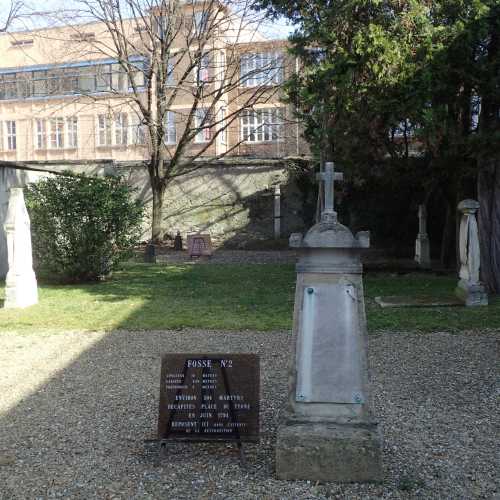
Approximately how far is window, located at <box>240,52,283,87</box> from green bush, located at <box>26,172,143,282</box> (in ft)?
29.2

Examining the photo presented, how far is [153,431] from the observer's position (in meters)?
4.03

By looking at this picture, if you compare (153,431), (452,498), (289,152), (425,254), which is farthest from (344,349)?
(289,152)

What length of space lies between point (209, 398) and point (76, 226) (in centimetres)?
896

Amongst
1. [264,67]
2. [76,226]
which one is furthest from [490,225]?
[264,67]

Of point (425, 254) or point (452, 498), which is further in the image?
point (425, 254)

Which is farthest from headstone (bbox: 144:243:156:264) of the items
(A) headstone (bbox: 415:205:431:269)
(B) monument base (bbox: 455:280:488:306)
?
(B) monument base (bbox: 455:280:488:306)

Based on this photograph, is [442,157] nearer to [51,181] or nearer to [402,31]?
[402,31]

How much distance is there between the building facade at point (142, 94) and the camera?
18.7 metres

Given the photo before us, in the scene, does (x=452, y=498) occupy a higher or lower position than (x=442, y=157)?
lower

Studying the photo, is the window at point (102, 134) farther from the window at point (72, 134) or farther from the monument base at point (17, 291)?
the monument base at point (17, 291)

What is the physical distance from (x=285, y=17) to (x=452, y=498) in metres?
10.6

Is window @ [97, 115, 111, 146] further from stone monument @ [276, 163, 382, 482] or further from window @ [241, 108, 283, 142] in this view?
stone monument @ [276, 163, 382, 482]

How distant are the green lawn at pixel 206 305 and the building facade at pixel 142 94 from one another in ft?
24.8

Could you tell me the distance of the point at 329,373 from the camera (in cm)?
326
